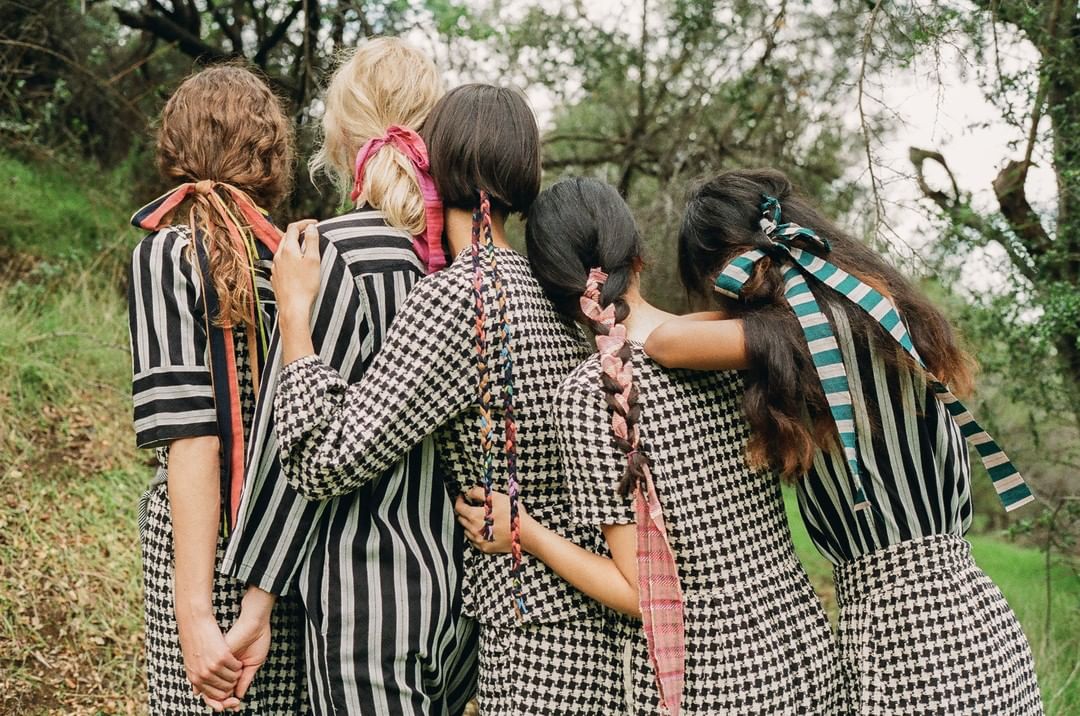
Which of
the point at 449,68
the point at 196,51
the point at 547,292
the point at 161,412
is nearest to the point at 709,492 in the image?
the point at 547,292

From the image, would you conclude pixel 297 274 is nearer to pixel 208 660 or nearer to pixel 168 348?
pixel 168 348

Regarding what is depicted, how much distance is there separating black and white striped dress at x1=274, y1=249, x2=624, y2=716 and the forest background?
46.1 inches

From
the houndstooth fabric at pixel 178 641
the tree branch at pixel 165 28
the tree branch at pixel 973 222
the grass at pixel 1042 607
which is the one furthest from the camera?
the tree branch at pixel 165 28

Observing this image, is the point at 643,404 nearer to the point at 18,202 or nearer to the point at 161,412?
the point at 161,412

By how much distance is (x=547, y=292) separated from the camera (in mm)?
1940

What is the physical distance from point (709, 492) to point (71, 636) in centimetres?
270

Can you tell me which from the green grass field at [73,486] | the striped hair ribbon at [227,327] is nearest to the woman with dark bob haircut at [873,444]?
the striped hair ribbon at [227,327]

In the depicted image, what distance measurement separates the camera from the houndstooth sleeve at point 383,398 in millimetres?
1717

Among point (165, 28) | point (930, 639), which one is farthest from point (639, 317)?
point (165, 28)

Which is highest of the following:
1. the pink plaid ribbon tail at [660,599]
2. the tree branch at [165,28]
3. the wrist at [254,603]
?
the tree branch at [165,28]

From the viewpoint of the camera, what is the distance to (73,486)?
417 centimetres

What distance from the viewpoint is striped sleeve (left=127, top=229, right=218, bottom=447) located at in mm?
1851

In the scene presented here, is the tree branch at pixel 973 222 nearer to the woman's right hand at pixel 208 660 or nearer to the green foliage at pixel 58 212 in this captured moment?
the woman's right hand at pixel 208 660

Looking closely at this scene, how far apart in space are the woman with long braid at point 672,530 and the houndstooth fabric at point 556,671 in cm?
5
